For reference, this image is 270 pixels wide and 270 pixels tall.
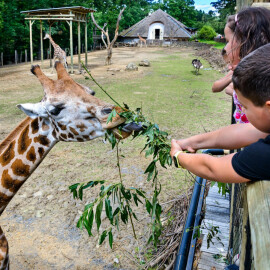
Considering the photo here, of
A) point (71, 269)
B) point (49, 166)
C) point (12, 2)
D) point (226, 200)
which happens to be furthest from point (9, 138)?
point (12, 2)

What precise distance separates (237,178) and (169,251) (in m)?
2.10

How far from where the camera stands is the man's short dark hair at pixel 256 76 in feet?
3.47

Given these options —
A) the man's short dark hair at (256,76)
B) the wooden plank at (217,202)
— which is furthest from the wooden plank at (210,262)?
the man's short dark hair at (256,76)

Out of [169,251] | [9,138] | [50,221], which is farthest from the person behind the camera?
[50,221]

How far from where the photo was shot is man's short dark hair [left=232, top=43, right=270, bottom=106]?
106cm

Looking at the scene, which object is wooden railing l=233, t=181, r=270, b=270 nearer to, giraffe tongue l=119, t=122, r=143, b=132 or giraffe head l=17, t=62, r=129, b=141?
giraffe tongue l=119, t=122, r=143, b=132

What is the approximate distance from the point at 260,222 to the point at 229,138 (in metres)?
0.84

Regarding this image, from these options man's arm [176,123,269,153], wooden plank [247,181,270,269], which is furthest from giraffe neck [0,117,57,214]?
wooden plank [247,181,270,269]

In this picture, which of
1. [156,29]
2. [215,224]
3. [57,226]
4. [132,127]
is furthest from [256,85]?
[156,29]

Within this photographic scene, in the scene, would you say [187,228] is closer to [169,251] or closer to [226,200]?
[169,251]

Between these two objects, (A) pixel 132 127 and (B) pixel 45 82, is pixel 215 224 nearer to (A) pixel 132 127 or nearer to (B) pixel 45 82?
(A) pixel 132 127

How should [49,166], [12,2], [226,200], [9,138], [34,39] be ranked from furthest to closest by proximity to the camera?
[34,39] < [12,2] < [49,166] < [226,200] < [9,138]

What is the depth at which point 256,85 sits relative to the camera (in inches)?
42.8

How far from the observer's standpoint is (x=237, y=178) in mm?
1157
